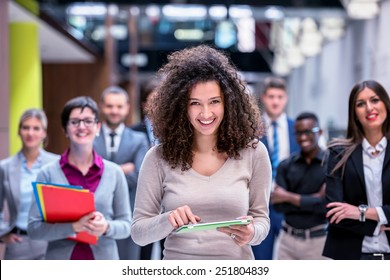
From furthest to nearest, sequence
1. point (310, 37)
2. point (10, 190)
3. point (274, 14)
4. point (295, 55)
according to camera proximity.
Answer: point (295, 55) → point (310, 37) → point (274, 14) → point (10, 190)

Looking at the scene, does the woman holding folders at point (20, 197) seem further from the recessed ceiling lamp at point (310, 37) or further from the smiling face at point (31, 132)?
the recessed ceiling lamp at point (310, 37)

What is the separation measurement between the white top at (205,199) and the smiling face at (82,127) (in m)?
1.17

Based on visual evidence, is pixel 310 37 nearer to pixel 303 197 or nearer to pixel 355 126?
pixel 303 197

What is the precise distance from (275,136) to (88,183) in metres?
2.09

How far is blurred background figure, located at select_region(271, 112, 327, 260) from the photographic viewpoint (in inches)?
175

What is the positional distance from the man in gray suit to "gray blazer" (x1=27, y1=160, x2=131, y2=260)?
92 centimetres

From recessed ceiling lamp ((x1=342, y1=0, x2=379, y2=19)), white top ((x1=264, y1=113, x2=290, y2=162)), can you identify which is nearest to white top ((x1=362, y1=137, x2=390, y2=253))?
white top ((x1=264, y1=113, x2=290, y2=162))

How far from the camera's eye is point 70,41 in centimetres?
1227

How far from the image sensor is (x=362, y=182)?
3295 mm

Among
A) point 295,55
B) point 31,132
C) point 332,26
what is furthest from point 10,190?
point 295,55

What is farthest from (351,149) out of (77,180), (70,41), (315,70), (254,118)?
(315,70)

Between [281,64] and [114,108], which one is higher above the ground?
[281,64]

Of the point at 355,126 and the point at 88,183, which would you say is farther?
the point at 88,183
